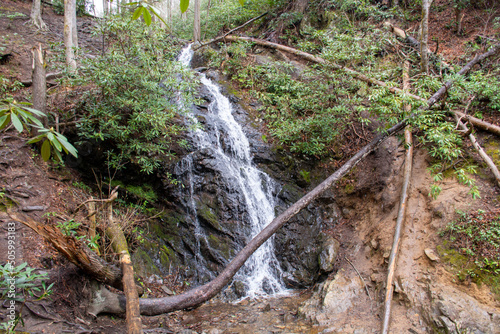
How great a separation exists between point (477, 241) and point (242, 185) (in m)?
5.12

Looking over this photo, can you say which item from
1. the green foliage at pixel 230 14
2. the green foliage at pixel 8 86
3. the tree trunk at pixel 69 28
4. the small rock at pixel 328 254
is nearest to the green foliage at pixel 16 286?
the small rock at pixel 328 254

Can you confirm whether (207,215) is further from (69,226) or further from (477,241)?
(477,241)

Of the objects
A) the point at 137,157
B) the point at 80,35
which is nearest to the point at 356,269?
the point at 137,157

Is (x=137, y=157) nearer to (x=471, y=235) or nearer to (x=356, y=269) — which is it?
(x=356, y=269)

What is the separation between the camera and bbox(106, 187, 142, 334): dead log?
283 centimetres

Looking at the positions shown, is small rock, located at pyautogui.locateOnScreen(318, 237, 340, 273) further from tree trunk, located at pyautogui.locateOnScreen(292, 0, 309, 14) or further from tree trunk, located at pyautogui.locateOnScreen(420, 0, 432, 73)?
tree trunk, located at pyautogui.locateOnScreen(292, 0, 309, 14)

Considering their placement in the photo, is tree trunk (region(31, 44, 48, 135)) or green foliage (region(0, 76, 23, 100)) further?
green foliage (region(0, 76, 23, 100))

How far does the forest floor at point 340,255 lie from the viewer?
11.9 ft

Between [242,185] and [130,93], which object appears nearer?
[130,93]

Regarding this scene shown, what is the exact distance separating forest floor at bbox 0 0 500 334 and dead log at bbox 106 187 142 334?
69 cm

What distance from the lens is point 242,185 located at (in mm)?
7336

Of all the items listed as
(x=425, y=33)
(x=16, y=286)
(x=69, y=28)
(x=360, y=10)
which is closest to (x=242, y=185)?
(x=16, y=286)

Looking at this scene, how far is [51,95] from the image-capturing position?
22.1 ft

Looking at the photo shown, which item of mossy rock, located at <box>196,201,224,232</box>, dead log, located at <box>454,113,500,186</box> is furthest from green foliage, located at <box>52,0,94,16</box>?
dead log, located at <box>454,113,500,186</box>
